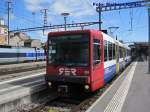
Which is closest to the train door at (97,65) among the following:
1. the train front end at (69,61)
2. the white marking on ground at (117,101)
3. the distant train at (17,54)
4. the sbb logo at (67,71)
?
the train front end at (69,61)

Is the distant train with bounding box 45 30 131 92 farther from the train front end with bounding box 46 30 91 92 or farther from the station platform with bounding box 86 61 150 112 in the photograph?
the station platform with bounding box 86 61 150 112

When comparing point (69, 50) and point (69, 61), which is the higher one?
point (69, 50)

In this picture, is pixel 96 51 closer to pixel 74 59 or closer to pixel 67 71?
pixel 74 59

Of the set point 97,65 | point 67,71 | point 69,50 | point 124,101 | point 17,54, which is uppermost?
point 69,50

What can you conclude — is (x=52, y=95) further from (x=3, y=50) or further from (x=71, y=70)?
(x=3, y=50)

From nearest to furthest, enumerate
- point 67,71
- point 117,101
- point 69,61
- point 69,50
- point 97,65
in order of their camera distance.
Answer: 1. point 117,101
2. point 67,71
3. point 69,61
4. point 69,50
5. point 97,65

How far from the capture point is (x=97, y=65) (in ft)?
42.0

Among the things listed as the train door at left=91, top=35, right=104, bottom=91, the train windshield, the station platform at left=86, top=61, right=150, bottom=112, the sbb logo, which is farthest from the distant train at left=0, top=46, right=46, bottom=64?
the sbb logo

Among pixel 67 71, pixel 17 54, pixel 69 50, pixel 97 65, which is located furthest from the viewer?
pixel 17 54

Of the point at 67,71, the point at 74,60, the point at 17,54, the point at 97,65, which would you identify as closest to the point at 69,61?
the point at 74,60

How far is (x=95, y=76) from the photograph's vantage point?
12484 millimetres

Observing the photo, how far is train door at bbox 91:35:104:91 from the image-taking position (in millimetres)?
12358

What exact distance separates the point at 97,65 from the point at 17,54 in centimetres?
3752

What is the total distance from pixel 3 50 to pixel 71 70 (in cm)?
3347
